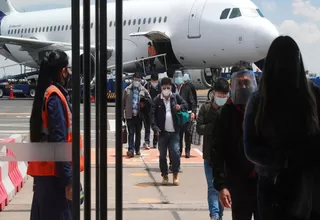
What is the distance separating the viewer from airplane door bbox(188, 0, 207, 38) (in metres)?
23.0

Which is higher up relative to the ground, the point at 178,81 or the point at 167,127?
the point at 178,81

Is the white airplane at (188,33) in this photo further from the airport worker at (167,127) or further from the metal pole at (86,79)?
the metal pole at (86,79)

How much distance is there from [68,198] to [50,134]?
0.47 m

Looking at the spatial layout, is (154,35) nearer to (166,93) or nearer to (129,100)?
(129,100)

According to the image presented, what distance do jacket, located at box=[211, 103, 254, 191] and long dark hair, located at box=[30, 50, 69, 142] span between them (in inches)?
49.8

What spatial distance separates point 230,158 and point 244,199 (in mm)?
317

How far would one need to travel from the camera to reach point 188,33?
76.9ft

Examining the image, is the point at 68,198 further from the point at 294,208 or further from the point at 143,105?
the point at 143,105

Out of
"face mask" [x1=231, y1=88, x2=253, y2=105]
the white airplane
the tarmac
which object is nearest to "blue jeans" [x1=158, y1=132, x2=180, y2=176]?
the tarmac

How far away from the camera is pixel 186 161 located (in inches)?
402

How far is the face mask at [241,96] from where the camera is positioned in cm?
395

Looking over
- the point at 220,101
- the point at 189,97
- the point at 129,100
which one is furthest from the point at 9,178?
the point at 189,97

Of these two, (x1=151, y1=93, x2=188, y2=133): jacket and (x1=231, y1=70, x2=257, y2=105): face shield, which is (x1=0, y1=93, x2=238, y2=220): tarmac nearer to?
(x1=151, y1=93, x2=188, y2=133): jacket

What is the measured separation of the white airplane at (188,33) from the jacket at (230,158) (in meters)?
16.3
